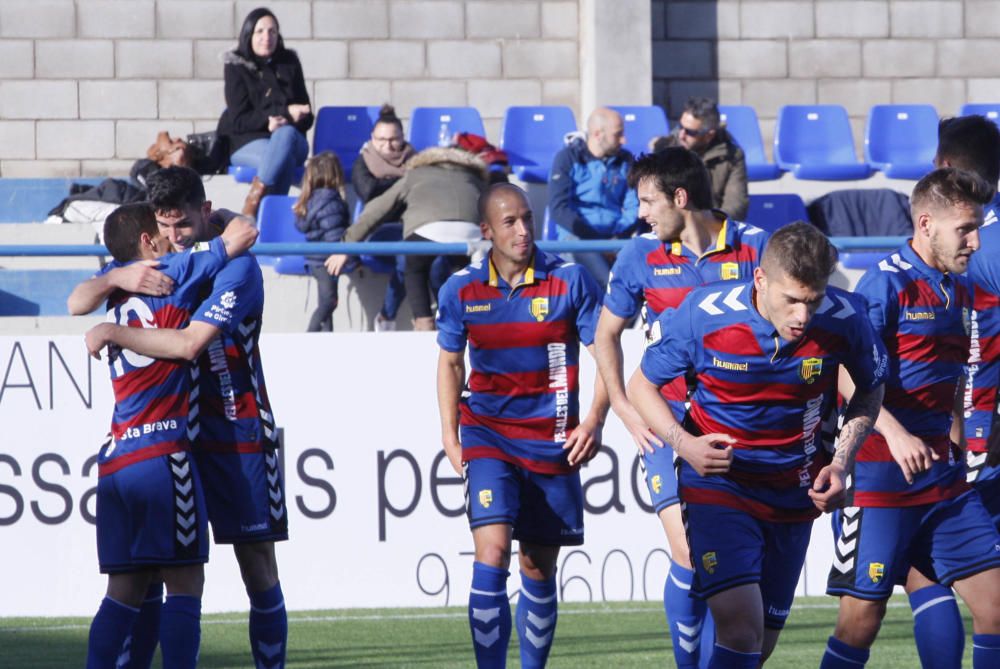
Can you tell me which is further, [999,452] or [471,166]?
[471,166]

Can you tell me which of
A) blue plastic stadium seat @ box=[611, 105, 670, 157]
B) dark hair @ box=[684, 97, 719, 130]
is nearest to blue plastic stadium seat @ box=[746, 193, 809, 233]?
dark hair @ box=[684, 97, 719, 130]

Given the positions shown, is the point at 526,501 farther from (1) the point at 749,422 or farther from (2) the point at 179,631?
(1) the point at 749,422

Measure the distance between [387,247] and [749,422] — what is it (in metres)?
4.93

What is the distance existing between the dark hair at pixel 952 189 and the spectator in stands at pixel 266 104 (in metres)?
7.10

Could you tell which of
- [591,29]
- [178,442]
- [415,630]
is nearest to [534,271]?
[178,442]

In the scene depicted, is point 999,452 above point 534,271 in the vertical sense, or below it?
below

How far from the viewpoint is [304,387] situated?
952 cm

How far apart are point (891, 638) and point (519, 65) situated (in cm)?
804

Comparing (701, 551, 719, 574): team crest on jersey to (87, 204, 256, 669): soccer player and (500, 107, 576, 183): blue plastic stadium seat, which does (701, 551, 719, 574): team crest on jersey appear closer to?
(87, 204, 256, 669): soccer player

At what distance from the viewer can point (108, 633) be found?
18.4ft

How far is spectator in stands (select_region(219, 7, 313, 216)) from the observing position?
38.9ft

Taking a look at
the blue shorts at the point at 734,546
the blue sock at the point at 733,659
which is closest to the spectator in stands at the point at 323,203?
the blue shorts at the point at 734,546

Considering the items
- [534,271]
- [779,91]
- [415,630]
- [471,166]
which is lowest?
[415,630]

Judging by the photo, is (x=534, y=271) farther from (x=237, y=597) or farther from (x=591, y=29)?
(x=591, y=29)
